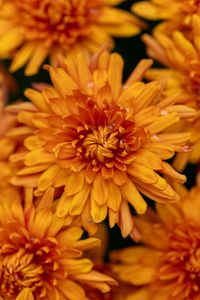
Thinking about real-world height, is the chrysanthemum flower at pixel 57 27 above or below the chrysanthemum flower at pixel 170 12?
above

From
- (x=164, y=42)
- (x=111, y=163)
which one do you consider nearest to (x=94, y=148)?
(x=111, y=163)

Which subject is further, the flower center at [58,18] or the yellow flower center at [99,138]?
the flower center at [58,18]

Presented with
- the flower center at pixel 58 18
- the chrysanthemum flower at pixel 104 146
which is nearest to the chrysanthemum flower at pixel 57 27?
the flower center at pixel 58 18

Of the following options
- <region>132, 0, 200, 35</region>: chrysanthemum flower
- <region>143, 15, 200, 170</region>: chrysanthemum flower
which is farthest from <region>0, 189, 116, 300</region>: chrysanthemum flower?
<region>132, 0, 200, 35</region>: chrysanthemum flower

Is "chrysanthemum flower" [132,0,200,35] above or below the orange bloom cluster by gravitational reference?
above

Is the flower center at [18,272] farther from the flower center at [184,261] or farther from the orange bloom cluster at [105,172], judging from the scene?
the flower center at [184,261]

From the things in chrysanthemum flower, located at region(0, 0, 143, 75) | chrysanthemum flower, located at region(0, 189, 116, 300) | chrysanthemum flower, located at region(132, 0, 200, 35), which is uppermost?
chrysanthemum flower, located at region(0, 0, 143, 75)

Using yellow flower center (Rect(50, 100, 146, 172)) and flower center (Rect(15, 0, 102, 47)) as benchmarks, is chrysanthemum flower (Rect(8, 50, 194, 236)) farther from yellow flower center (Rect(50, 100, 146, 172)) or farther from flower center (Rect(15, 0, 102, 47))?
flower center (Rect(15, 0, 102, 47))
